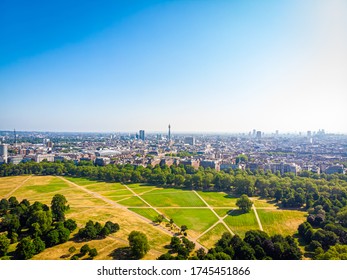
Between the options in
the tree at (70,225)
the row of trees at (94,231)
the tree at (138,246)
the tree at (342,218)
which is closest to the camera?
the tree at (138,246)

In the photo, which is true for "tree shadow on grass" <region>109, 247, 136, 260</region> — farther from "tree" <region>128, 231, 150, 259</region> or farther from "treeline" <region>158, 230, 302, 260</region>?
"treeline" <region>158, 230, 302, 260</region>

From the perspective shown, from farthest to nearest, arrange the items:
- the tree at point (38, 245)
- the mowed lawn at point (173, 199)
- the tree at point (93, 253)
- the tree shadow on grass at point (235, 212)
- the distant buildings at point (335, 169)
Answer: the distant buildings at point (335, 169) < the mowed lawn at point (173, 199) < the tree shadow on grass at point (235, 212) < the tree at point (38, 245) < the tree at point (93, 253)

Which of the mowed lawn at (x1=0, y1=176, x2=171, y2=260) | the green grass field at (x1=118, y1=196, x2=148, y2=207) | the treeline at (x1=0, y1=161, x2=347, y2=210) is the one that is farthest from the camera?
the treeline at (x1=0, y1=161, x2=347, y2=210)

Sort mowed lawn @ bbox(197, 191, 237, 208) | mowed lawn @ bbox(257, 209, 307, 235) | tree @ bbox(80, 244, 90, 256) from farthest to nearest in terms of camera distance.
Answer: mowed lawn @ bbox(197, 191, 237, 208), mowed lawn @ bbox(257, 209, 307, 235), tree @ bbox(80, 244, 90, 256)

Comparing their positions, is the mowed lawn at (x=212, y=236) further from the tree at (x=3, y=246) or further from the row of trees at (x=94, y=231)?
the tree at (x=3, y=246)

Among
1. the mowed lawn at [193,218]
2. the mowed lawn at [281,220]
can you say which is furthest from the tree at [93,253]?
the mowed lawn at [281,220]

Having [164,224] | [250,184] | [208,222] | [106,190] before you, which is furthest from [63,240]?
[250,184]

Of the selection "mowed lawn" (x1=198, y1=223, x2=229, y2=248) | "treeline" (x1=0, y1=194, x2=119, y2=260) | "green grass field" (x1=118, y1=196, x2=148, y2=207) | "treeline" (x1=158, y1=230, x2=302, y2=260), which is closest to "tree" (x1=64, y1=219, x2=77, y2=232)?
→ "treeline" (x1=0, y1=194, x2=119, y2=260)
